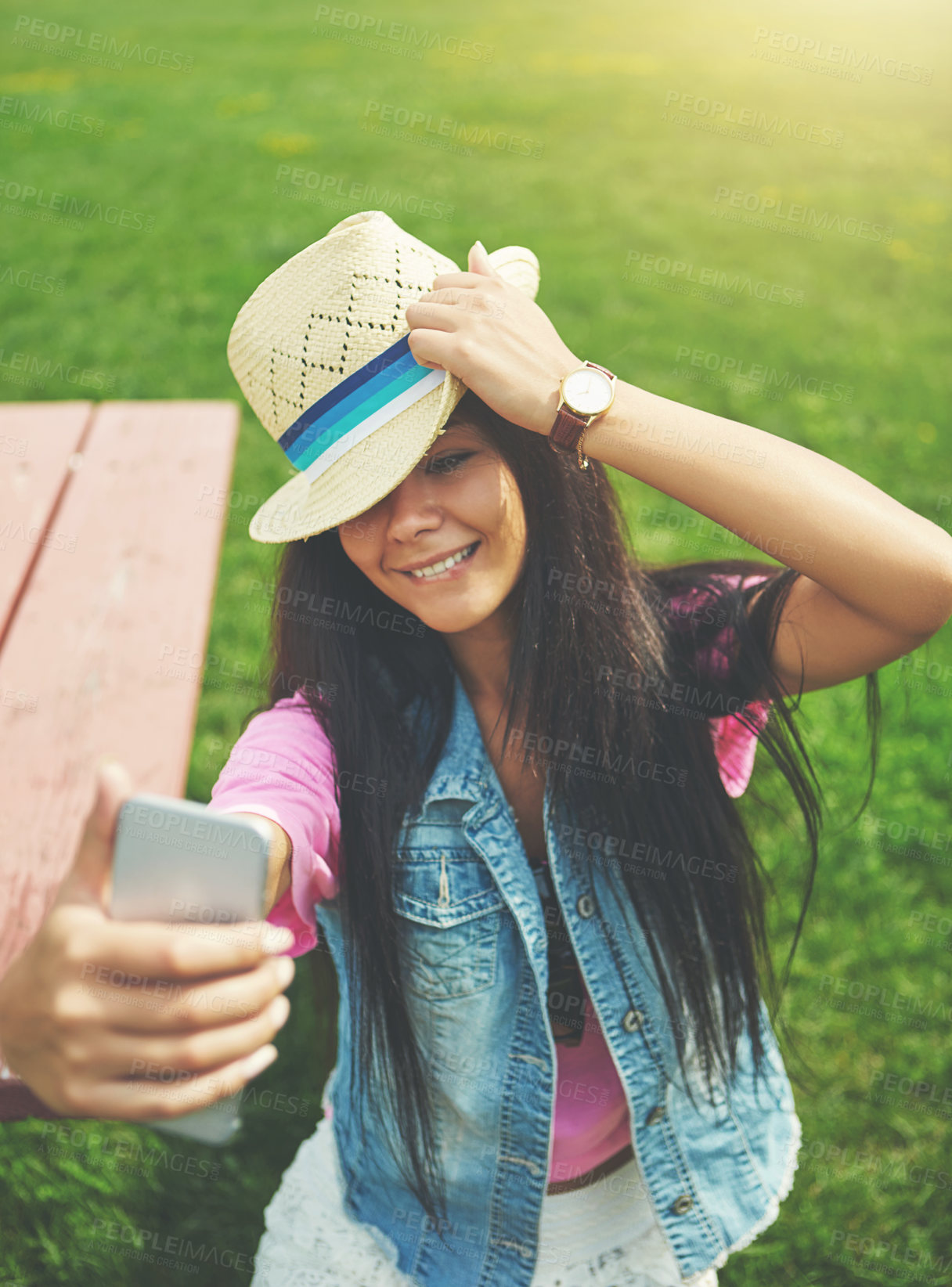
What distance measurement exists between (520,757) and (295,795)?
45cm

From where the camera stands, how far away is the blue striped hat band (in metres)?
→ 1.51

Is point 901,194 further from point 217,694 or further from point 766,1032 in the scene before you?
point 766,1032

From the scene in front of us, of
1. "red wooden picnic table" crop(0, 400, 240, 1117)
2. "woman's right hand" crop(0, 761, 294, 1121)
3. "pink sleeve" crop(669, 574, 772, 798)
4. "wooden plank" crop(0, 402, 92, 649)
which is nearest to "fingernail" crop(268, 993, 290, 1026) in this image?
"woman's right hand" crop(0, 761, 294, 1121)

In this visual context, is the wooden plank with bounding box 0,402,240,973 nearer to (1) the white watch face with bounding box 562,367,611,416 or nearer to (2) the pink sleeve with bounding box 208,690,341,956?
(2) the pink sleeve with bounding box 208,690,341,956

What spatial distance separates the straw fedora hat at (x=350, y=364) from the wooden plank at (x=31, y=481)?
110cm

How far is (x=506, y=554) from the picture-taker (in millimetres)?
1657

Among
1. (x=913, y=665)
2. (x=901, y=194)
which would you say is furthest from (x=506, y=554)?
(x=901, y=194)

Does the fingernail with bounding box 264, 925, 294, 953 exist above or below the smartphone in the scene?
below

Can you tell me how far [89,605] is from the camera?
2387 millimetres

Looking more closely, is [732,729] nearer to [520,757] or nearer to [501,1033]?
Result: [520,757]

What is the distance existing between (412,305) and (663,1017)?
1256mm

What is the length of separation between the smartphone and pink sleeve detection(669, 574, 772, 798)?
1.12m

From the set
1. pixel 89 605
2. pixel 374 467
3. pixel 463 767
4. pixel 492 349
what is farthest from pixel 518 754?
pixel 89 605

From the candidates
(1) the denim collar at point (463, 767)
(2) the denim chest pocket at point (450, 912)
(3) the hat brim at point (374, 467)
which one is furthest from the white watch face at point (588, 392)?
(2) the denim chest pocket at point (450, 912)
